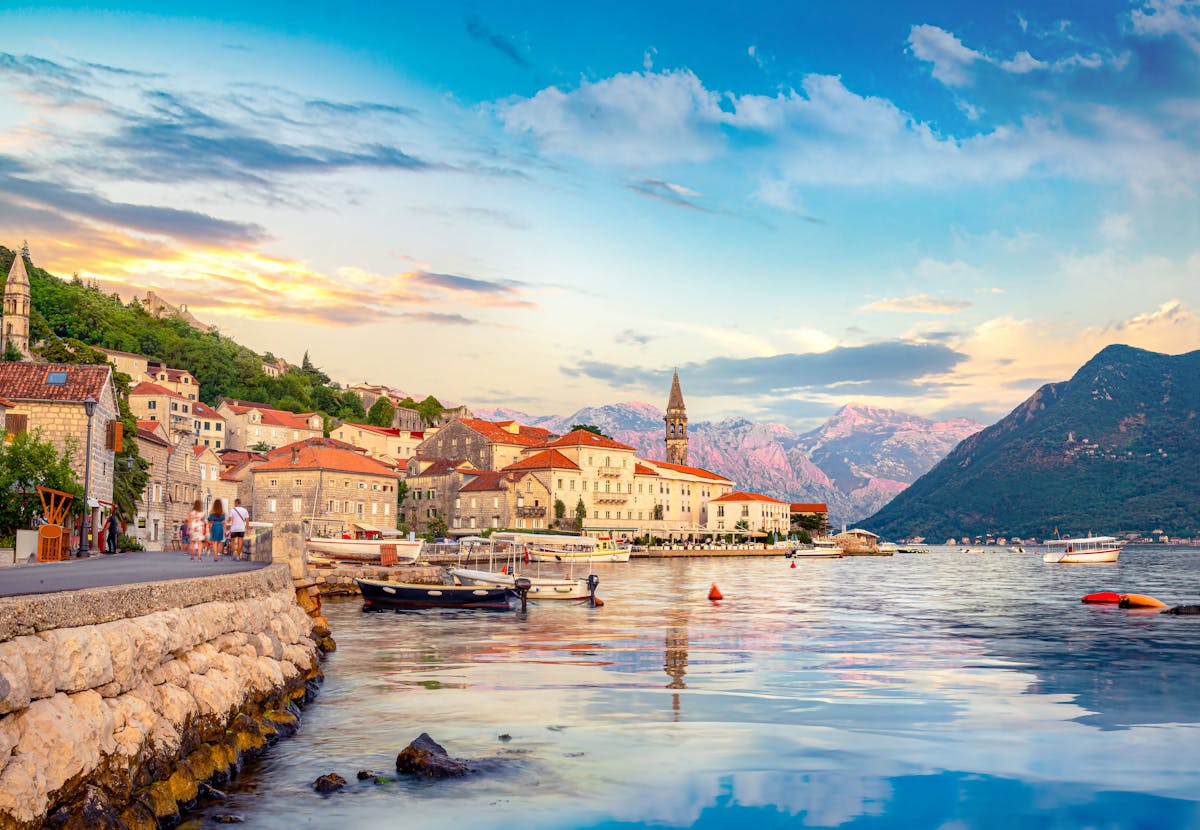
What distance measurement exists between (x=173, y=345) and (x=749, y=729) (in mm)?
170657

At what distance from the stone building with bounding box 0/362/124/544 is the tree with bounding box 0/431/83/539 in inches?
276

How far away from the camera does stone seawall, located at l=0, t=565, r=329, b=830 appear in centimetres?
852

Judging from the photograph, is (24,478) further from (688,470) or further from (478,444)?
(688,470)

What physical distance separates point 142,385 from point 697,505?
8373 cm

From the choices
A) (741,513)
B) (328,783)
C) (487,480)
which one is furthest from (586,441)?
(328,783)

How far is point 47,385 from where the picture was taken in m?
42.5

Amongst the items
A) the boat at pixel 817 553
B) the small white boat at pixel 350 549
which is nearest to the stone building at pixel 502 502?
the boat at pixel 817 553

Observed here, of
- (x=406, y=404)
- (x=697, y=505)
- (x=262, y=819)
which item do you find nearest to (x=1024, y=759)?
(x=262, y=819)

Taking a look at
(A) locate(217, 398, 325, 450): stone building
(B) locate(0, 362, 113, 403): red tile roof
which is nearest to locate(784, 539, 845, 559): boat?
(A) locate(217, 398, 325, 450): stone building

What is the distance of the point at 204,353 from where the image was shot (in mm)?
172000

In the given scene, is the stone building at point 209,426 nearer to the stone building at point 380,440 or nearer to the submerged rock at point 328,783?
the stone building at point 380,440

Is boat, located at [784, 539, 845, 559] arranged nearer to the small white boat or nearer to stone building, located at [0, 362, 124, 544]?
the small white boat

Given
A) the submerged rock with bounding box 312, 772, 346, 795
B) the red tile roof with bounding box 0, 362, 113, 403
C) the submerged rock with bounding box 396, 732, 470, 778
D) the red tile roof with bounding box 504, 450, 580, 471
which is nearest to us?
the submerged rock with bounding box 312, 772, 346, 795

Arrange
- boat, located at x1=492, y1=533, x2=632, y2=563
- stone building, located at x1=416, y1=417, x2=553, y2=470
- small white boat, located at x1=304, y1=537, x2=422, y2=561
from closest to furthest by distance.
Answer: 1. small white boat, located at x1=304, y1=537, x2=422, y2=561
2. boat, located at x1=492, y1=533, x2=632, y2=563
3. stone building, located at x1=416, y1=417, x2=553, y2=470
